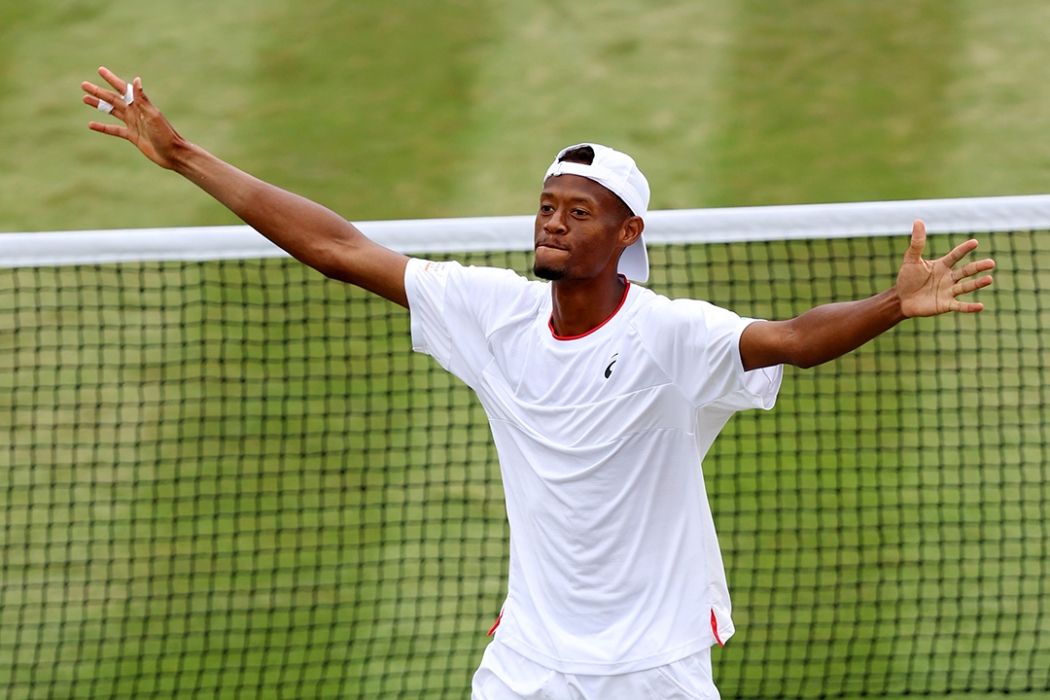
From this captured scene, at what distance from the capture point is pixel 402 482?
9305mm

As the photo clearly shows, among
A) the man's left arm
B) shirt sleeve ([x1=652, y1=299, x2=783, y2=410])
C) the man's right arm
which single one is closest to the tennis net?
the man's right arm

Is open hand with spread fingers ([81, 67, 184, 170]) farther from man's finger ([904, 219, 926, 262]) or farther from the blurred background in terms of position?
the blurred background

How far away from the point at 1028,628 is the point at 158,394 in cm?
679

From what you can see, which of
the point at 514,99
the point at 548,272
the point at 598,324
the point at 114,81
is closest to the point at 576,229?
the point at 548,272

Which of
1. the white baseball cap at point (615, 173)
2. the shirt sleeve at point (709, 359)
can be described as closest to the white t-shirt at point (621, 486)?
the shirt sleeve at point (709, 359)

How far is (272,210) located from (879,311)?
2435 mm

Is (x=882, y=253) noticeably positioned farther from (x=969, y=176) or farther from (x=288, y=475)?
(x=288, y=475)

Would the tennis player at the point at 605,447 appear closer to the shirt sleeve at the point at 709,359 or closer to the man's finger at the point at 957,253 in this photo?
the shirt sleeve at the point at 709,359

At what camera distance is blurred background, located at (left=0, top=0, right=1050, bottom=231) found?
1191cm

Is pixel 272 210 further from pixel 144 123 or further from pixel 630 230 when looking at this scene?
pixel 630 230

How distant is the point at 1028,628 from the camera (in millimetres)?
7758

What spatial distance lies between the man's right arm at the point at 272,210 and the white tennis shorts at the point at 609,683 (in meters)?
1.55

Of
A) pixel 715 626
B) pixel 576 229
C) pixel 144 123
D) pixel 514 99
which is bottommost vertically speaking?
pixel 715 626

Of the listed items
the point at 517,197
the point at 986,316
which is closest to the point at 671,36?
the point at 517,197
